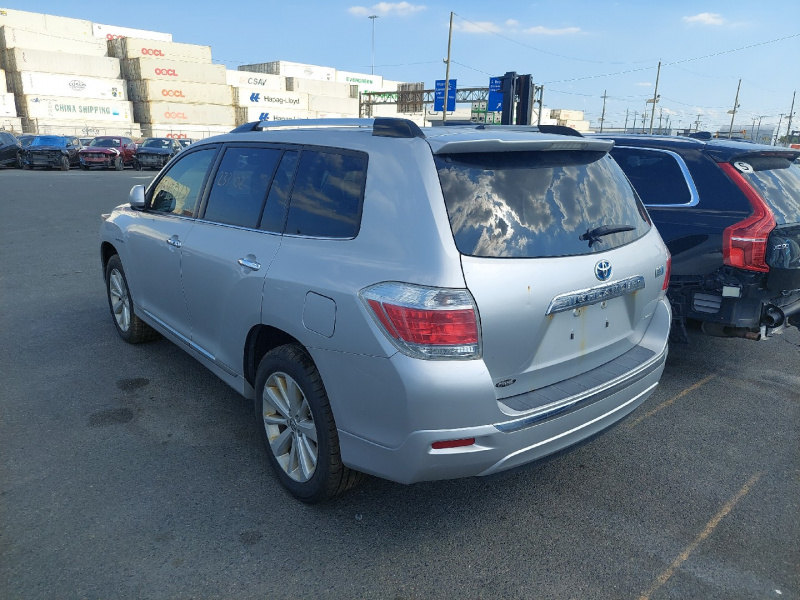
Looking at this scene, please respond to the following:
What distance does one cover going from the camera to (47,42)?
188ft

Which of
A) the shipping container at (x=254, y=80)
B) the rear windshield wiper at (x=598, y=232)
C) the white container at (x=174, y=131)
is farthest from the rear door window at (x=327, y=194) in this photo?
the shipping container at (x=254, y=80)

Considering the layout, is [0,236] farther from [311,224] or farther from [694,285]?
[694,285]

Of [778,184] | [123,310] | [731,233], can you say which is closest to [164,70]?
[123,310]

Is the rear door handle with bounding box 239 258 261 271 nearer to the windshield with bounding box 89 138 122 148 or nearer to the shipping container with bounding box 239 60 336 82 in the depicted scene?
the windshield with bounding box 89 138 122 148

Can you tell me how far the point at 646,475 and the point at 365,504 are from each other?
5.07 ft

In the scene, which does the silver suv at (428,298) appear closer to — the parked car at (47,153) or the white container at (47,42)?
the parked car at (47,153)

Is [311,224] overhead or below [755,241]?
overhead

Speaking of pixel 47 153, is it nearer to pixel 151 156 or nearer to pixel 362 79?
pixel 151 156

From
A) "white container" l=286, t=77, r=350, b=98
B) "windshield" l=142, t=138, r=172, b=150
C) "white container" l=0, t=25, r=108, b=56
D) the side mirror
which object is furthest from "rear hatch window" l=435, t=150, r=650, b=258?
"white container" l=286, t=77, r=350, b=98

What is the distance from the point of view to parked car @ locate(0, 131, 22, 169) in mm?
27000

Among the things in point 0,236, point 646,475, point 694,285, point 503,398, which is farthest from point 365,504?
point 0,236

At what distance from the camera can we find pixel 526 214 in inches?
101

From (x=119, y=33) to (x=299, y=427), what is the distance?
87.7m

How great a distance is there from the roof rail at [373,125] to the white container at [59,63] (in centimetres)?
5838
